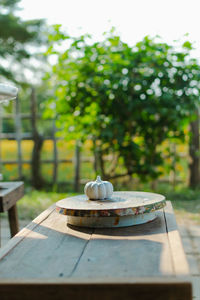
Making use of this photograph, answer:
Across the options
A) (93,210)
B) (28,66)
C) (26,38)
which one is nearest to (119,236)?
(93,210)

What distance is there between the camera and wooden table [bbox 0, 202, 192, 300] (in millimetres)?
847

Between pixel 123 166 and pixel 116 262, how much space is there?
3.57 metres

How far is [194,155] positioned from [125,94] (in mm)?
1470

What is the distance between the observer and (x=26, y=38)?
10.2m

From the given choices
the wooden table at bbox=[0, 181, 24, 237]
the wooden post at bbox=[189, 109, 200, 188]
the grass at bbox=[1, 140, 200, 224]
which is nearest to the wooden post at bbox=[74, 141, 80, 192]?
the grass at bbox=[1, 140, 200, 224]

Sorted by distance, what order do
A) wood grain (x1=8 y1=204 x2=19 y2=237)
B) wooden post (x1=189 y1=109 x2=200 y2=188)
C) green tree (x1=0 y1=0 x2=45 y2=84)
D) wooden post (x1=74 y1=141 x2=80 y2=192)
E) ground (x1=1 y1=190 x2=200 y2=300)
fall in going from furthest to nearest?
green tree (x1=0 y1=0 x2=45 y2=84)
wooden post (x1=74 y1=141 x2=80 y2=192)
wooden post (x1=189 y1=109 x2=200 y2=188)
ground (x1=1 y1=190 x2=200 y2=300)
wood grain (x1=8 y1=204 x2=19 y2=237)

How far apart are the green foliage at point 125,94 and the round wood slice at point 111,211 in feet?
8.77

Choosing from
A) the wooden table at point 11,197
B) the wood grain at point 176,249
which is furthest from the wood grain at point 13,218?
Result: the wood grain at point 176,249

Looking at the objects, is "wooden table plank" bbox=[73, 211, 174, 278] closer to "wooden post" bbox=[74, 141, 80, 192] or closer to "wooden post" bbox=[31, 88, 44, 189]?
"wooden post" bbox=[74, 141, 80, 192]

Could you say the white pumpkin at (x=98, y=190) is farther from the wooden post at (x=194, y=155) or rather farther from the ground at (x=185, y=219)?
the wooden post at (x=194, y=155)

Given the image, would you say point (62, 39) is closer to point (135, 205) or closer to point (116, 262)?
point (135, 205)

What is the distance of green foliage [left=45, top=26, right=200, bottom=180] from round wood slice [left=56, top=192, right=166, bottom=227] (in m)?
2.67

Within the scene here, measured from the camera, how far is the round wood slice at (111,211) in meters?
1.26

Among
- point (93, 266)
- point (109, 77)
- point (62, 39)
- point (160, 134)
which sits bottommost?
point (93, 266)
